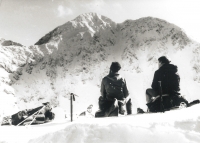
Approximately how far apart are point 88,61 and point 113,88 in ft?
124

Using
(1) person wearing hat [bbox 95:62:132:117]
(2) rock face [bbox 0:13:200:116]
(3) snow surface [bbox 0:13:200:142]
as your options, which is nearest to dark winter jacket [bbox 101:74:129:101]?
(1) person wearing hat [bbox 95:62:132:117]

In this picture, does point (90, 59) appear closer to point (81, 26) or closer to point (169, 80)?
point (81, 26)

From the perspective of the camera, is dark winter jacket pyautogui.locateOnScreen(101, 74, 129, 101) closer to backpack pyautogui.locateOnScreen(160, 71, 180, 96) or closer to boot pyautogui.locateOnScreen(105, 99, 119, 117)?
boot pyautogui.locateOnScreen(105, 99, 119, 117)

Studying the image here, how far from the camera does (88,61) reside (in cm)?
4353

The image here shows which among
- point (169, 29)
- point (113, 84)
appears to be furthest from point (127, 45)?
point (113, 84)

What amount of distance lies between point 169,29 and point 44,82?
26.5 meters

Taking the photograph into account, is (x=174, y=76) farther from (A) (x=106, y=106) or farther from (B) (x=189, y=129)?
(B) (x=189, y=129)

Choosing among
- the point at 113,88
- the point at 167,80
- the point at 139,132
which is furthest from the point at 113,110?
the point at 139,132

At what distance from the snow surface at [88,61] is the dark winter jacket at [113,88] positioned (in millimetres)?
18891

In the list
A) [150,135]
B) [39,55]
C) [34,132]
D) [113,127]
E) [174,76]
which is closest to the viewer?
[150,135]

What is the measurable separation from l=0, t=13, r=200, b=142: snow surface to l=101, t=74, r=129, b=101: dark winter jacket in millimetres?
18891

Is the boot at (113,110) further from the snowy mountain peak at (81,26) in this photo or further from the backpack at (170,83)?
the snowy mountain peak at (81,26)

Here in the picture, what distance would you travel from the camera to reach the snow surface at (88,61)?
33031mm

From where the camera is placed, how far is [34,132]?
442cm
